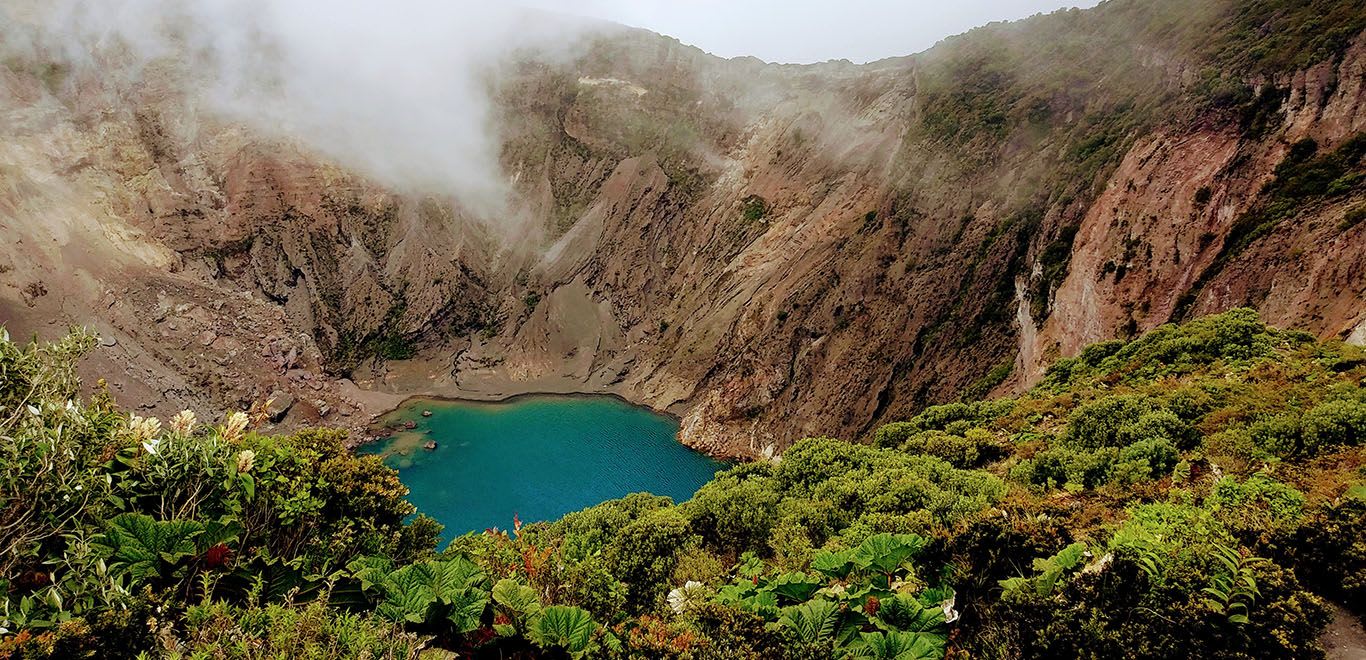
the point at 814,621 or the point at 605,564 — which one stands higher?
the point at 814,621

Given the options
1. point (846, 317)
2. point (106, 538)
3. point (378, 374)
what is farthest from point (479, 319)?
point (106, 538)

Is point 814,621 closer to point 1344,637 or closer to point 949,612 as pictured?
point 949,612

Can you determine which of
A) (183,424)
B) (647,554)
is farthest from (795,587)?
(183,424)

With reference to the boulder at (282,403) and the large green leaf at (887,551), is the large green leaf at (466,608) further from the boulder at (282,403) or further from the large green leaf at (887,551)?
the boulder at (282,403)

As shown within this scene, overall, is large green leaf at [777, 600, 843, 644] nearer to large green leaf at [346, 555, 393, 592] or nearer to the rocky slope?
large green leaf at [346, 555, 393, 592]

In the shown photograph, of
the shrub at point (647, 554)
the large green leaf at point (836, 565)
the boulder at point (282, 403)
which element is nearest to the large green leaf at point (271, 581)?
the shrub at point (647, 554)

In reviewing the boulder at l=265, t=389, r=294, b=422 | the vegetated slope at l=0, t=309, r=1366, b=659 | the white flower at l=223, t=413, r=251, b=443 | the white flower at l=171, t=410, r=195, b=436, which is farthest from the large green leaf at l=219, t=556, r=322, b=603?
the boulder at l=265, t=389, r=294, b=422
